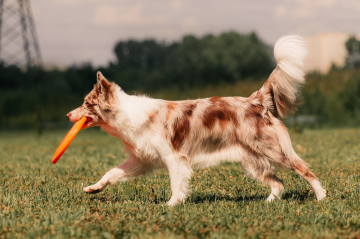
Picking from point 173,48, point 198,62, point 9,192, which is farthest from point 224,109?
point 173,48

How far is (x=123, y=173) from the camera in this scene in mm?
4992

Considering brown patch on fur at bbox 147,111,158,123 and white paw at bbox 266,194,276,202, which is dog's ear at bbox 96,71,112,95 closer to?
brown patch on fur at bbox 147,111,158,123

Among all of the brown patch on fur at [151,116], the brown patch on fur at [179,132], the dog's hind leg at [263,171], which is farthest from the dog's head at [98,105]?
the dog's hind leg at [263,171]

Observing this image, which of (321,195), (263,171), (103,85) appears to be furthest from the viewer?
(263,171)

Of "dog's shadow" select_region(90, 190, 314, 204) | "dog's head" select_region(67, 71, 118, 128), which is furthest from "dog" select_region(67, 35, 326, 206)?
"dog's shadow" select_region(90, 190, 314, 204)

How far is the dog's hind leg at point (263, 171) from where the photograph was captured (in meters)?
5.03

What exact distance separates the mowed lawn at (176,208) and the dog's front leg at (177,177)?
0.16 m

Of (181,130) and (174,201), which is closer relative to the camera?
(174,201)

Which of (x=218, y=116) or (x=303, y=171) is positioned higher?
(x=218, y=116)

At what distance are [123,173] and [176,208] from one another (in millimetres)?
1048

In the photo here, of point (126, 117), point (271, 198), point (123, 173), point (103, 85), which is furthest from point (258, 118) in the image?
point (103, 85)

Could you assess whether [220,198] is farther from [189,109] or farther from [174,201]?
[189,109]

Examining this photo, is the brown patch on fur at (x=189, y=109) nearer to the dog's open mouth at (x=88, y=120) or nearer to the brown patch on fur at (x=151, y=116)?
the brown patch on fur at (x=151, y=116)

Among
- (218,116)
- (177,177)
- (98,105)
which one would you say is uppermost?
(98,105)
